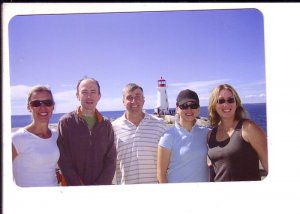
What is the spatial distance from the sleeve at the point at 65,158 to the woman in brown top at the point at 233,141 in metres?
0.83

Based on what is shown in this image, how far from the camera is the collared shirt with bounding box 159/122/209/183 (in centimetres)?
227

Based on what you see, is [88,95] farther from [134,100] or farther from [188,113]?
[188,113]

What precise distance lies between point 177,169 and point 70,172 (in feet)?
2.12

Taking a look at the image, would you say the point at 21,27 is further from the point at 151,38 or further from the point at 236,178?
the point at 236,178

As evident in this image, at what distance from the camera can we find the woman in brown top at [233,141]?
87.5 inches

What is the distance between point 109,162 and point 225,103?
776 millimetres

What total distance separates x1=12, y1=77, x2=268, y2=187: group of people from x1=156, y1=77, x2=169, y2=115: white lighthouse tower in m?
0.07

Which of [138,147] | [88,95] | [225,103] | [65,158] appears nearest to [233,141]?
[225,103]

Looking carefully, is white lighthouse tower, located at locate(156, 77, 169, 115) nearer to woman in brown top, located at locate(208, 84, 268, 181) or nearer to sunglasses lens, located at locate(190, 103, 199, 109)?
sunglasses lens, located at locate(190, 103, 199, 109)

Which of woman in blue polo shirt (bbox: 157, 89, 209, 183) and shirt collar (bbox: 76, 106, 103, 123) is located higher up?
shirt collar (bbox: 76, 106, 103, 123)

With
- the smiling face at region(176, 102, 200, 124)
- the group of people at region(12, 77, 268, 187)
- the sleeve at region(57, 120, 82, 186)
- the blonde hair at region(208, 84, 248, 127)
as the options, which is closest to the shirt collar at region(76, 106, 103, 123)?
the group of people at region(12, 77, 268, 187)

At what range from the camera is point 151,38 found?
2264 millimetres

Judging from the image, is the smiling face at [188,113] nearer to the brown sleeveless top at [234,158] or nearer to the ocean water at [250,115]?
the ocean water at [250,115]

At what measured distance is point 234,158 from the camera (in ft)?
7.26
